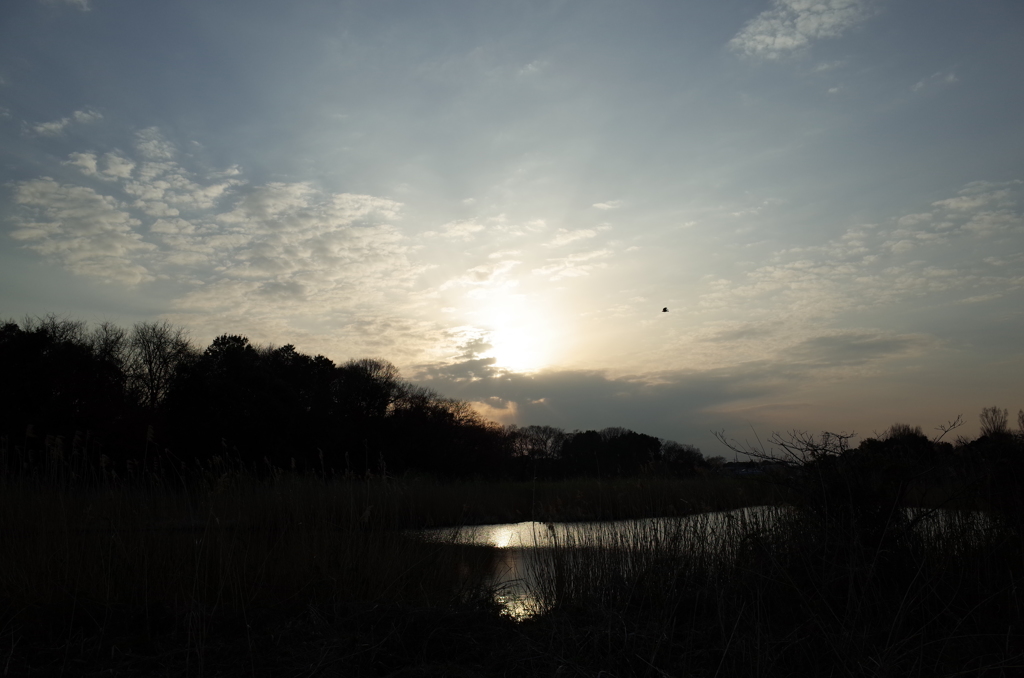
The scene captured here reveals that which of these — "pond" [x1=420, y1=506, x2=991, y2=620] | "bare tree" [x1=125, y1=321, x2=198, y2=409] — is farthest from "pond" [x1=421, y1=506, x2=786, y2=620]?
"bare tree" [x1=125, y1=321, x2=198, y2=409]

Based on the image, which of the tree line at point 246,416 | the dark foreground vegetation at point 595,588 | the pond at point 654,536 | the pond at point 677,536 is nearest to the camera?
the dark foreground vegetation at point 595,588

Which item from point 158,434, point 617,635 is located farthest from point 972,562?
point 158,434

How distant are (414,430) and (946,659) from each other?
32.2 metres

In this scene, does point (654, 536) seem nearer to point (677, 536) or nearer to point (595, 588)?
point (677, 536)

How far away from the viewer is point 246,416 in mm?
26797

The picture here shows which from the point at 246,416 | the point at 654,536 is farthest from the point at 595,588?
the point at 246,416

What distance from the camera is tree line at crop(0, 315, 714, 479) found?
18.4 meters

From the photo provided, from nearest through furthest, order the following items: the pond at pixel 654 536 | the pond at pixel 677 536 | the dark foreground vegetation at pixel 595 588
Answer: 1. the dark foreground vegetation at pixel 595 588
2. the pond at pixel 677 536
3. the pond at pixel 654 536

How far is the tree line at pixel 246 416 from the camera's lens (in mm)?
18359

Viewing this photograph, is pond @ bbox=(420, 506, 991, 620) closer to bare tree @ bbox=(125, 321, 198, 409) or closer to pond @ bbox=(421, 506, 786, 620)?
pond @ bbox=(421, 506, 786, 620)

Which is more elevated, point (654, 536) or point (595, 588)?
point (654, 536)

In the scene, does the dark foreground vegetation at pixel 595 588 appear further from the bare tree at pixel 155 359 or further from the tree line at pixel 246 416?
the bare tree at pixel 155 359

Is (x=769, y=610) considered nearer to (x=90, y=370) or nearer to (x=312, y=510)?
(x=312, y=510)

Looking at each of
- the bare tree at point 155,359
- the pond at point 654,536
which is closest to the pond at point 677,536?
the pond at point 654,536
